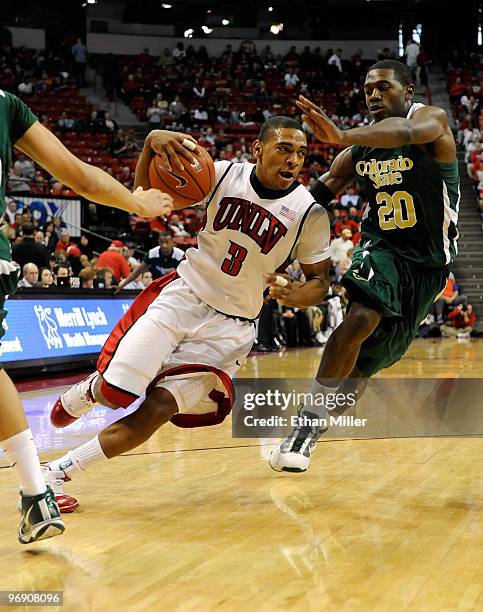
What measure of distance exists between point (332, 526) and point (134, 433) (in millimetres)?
904

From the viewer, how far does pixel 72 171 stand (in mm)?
2967

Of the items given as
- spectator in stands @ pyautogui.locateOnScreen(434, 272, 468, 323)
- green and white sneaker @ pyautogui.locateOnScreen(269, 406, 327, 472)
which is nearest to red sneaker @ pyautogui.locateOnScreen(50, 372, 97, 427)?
green and white sneaker @ pyautogui.locateOnScreen(269, 406, 327, 472)

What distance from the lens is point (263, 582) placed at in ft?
8.77

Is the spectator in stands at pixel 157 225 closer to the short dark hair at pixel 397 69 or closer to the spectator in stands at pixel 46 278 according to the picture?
the spectator in stands at pixel 46 278

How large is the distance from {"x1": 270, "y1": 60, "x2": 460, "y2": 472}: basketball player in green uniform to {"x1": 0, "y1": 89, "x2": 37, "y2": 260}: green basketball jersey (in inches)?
71.4

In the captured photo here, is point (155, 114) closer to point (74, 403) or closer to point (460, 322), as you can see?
point (460, 322)

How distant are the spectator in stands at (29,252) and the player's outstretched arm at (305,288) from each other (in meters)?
6.69

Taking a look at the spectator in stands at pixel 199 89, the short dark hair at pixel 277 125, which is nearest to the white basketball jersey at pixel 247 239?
the short dark hair at pixel 277 125

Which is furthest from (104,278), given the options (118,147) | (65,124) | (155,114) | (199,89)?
(199,89)

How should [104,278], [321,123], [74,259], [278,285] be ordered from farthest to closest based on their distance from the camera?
[74,259], [104,278], [278,285], [321,123]

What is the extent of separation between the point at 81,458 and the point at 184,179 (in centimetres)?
129

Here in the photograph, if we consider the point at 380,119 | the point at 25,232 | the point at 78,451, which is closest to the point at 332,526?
the point at 78,451

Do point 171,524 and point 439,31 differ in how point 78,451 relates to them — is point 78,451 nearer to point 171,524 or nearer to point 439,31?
point 171,524

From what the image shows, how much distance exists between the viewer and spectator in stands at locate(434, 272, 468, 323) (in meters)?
17.2
